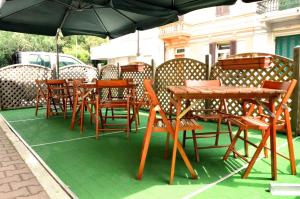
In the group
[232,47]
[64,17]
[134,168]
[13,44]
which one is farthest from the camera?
[13,44]

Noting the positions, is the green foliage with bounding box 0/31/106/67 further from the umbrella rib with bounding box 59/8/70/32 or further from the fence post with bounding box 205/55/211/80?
the fence post with bounding box 205/55/211/80

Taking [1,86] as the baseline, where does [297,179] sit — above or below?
below

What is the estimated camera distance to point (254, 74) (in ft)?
15.1

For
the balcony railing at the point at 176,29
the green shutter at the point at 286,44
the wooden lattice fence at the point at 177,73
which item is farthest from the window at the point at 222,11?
the wooden lattice fence at the point at 177,73

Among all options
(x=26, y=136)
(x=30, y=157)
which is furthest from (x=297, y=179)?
(x=26, y=136)

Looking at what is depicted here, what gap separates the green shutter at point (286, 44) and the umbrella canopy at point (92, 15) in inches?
335

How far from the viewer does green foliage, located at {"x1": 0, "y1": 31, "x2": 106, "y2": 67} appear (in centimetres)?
2238

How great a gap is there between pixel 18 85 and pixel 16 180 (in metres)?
5.47

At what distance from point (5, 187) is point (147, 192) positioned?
123 centimetres

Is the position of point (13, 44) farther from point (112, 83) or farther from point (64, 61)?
point (112, 83)

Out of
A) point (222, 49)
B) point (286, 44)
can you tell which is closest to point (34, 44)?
point (222, 49)

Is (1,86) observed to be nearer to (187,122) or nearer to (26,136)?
(26,136)

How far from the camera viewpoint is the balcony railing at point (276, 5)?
11.1m

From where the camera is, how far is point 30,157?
2809mm
